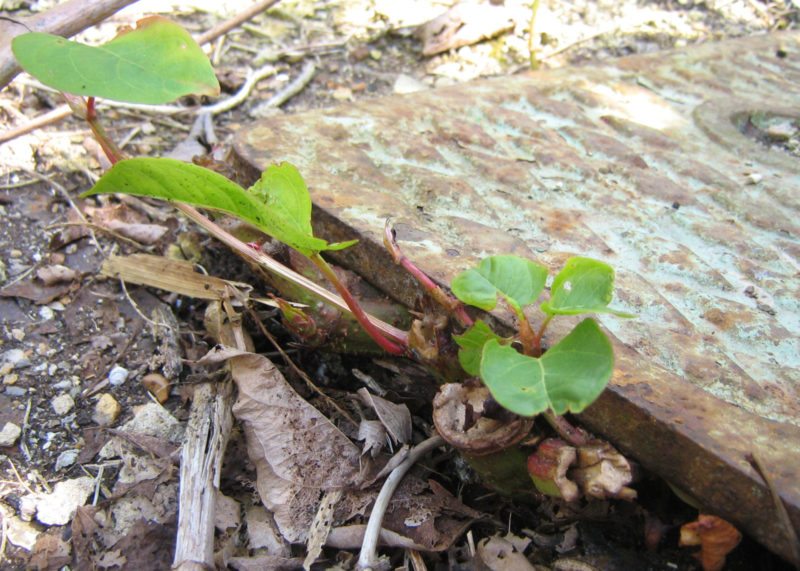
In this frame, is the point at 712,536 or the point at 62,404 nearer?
the point at 712,536

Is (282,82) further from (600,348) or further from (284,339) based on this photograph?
(600,348)

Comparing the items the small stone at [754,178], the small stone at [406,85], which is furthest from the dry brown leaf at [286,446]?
the small stone at [406,85]

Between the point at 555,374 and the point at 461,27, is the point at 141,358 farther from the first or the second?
the point at 461,27

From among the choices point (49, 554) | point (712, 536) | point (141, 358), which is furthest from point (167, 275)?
point (712, 536)

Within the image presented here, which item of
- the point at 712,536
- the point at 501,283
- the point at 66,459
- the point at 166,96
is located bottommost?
the point at 66,459

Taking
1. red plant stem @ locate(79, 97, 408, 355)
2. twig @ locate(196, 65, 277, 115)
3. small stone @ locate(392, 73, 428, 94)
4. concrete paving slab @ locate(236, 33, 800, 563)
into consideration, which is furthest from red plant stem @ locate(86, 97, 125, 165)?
small stone @ locate(392, 73, 428, 94)

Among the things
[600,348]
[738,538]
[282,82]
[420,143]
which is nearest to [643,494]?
[738,538]

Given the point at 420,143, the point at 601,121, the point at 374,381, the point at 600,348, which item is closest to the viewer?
the point at 600,348
